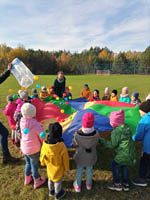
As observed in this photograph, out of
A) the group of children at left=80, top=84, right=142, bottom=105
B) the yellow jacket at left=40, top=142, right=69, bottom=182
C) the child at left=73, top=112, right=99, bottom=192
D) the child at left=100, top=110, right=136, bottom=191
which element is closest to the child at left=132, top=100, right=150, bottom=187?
the child at left=100, top=110, right=136, bottom=191

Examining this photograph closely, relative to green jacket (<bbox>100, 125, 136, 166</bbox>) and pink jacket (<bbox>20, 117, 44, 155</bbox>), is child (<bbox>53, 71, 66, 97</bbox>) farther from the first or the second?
green jacket (<bbox>100, 125, 136, 166</bbox>)

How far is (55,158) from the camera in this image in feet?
8.30

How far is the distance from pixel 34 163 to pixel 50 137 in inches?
32.6

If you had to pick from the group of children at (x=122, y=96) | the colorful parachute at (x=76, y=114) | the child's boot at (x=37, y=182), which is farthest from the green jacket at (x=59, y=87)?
the child's boot at (x=37, y=182)

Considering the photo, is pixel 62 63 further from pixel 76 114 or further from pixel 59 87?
pixel 76 114

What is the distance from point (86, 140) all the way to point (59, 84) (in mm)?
3512

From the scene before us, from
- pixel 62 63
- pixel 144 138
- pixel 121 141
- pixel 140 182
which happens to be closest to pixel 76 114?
pixel 121 141

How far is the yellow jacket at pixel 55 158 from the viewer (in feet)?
8.18

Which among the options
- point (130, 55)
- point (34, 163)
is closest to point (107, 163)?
point (34, 163)

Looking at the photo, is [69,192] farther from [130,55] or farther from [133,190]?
[130,55]

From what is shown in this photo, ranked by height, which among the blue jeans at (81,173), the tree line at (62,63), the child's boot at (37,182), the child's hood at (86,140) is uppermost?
the tree line at (62,63)

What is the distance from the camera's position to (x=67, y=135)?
338 centimetres

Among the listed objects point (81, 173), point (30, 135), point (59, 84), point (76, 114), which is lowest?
point (81, 173)

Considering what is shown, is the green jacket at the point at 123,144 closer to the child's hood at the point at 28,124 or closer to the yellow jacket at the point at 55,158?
the yellow jacket at the point at 55,158
